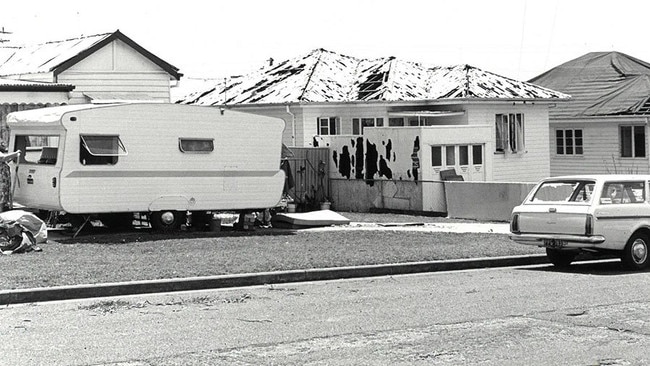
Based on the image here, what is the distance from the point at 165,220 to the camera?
70.9ft

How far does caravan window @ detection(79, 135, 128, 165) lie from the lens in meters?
20.4

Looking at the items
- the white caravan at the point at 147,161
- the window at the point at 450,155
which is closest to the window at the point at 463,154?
the window at the point at 450,155

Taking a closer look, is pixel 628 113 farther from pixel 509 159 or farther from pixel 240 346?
pixel 240 346

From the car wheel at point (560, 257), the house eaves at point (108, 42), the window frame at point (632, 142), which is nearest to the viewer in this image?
the car wheel at point (560, 257)

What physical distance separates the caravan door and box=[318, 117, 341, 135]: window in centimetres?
1596

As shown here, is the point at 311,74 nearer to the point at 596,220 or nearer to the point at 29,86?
the point at 29,86

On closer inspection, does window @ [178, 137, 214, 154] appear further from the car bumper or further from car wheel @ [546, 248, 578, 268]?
car wheel @ [546, 248, 578, 268]

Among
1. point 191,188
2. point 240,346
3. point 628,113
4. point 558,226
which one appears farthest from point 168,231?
point 628,113

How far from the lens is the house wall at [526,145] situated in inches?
1455

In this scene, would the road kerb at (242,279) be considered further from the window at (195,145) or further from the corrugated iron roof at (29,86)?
the corrugated iron roof at (29,86)

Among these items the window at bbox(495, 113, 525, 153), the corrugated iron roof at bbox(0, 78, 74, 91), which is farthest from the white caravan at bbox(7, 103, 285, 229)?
the window at bbox(495, 113, 525, 153)

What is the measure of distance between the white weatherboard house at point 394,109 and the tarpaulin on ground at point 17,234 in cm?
1422

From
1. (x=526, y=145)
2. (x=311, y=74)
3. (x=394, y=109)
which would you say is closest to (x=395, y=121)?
(x=394, y=109)

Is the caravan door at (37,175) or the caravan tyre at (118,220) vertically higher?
the caravan door at (37,175)
